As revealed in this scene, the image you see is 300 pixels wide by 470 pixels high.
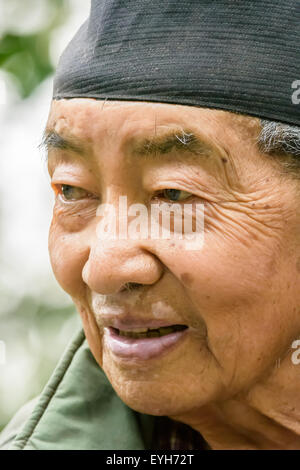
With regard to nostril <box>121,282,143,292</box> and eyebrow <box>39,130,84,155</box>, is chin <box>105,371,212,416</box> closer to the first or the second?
nostril <box>121,282,143,292</box>

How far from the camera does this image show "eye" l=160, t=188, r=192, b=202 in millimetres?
1958

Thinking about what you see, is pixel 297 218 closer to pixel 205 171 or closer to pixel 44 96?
pixel 205 171

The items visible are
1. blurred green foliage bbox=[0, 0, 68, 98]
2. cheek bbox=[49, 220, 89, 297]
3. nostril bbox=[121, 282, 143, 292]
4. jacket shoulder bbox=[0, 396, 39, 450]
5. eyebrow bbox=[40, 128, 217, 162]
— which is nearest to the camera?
eyebrow bbox=[40, 128, 217, 162]

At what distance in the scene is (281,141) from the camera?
1892mm

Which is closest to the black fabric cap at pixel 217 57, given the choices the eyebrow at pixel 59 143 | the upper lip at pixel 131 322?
the eyebrow at pixel 59 143

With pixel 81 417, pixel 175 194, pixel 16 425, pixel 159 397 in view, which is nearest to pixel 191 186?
pixel 175 194

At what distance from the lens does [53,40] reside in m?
Answer: 3.82

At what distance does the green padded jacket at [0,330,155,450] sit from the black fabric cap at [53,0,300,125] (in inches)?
40.7

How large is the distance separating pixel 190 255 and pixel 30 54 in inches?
90.3

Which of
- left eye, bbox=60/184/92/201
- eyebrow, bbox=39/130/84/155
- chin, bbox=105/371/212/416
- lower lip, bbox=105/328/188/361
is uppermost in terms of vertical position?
eyebrow, bbox=39/130/84/155

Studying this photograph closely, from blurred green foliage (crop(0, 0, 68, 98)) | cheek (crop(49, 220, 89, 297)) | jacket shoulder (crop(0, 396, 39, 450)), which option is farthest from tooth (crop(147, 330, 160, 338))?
blurred green foliage (crop(0, 0, 68, 98))

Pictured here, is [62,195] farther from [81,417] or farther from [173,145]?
[81,417]

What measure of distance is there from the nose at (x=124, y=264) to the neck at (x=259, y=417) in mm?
478
